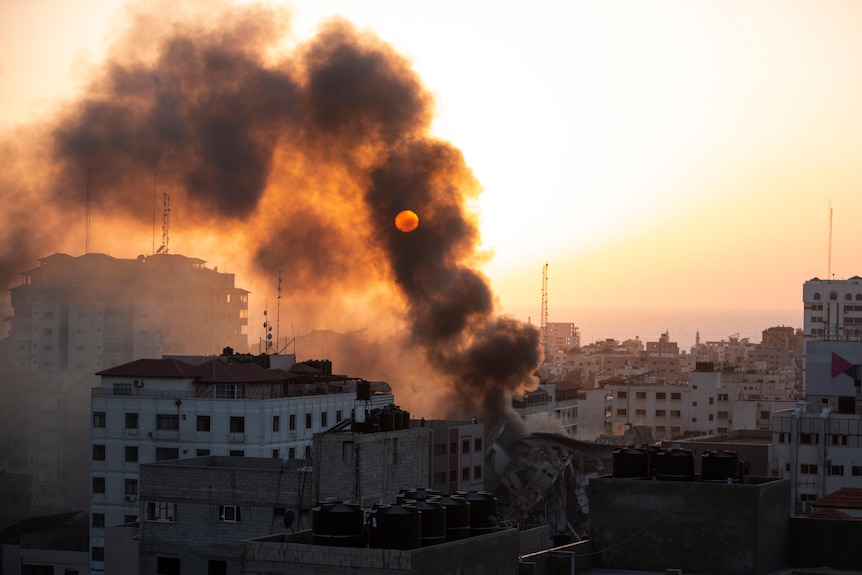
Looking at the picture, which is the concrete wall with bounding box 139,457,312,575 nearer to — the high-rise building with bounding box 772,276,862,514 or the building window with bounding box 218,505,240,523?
the building window with bounding box 218,505,240,523

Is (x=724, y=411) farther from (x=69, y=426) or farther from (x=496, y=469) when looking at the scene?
(x=69, y=426)

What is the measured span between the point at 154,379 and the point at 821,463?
3312 centimetres

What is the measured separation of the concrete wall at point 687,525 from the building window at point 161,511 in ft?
73.6

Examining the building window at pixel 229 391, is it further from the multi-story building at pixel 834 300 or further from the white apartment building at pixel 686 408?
the multi-story building at pixel 834 300

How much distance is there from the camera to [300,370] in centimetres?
9050

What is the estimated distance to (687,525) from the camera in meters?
27.9

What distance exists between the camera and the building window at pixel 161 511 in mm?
48094

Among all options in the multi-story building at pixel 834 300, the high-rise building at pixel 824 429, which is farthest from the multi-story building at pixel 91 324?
the high-rise building at pixel 824 429

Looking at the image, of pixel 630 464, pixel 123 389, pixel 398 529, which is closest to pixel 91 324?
pixel 123 389

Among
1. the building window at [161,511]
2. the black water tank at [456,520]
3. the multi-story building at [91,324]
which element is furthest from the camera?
the multi-story building at [91,324]

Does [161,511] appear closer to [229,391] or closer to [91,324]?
[229,391]

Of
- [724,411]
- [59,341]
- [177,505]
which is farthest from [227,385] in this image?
[724,411]

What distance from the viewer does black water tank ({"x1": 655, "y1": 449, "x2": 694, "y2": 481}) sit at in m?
29.2

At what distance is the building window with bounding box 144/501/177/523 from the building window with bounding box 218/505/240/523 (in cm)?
157
